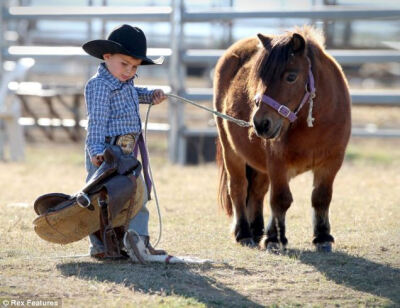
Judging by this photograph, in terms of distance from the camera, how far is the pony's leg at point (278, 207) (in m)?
5.71

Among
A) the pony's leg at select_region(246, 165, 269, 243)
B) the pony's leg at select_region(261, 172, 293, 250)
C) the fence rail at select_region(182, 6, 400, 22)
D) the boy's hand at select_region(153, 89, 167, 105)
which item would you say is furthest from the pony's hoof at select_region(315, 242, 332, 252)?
the fence rail at select_region(182, 6, 400, 22)

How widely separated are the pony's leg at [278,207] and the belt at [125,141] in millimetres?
1151

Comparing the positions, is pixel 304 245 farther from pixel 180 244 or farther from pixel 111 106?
pixel 111 106

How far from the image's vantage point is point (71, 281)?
4.57 meters

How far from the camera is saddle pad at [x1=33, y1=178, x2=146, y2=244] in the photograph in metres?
4.93

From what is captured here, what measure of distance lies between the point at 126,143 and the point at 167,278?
0.98 m

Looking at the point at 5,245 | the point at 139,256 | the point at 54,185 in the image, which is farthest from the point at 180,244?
the point at 54,185

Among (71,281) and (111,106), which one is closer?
(71,281)

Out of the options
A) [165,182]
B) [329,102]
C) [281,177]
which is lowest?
[165,182]

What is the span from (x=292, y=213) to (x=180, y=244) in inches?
79.1

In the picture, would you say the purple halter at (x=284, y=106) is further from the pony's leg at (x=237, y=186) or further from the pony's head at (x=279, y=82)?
the pony's leg at (x=237, y=186)

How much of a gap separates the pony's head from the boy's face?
899 millimetres

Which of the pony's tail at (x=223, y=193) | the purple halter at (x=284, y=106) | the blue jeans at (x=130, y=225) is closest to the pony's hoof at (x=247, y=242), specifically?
the pony's tail at (x=223, y=193)

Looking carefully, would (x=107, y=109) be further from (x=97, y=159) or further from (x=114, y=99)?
(x=97, y=159)
